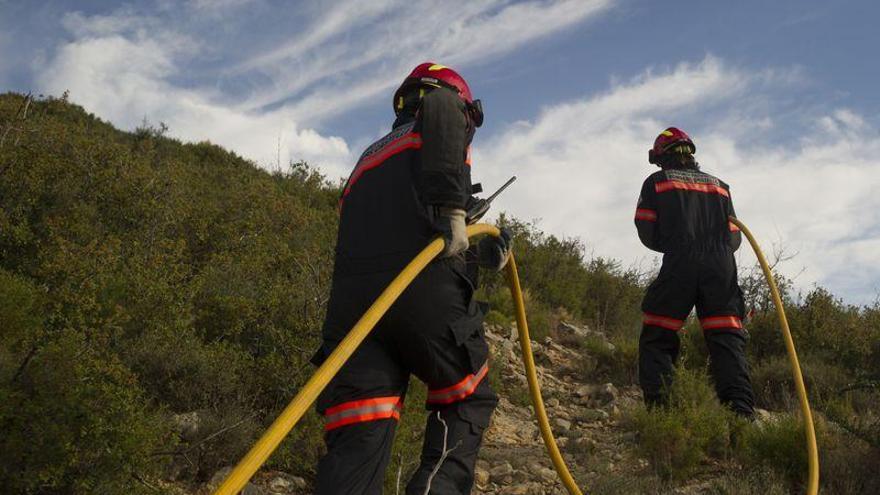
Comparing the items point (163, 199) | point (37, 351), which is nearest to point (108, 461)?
point (37, 351)

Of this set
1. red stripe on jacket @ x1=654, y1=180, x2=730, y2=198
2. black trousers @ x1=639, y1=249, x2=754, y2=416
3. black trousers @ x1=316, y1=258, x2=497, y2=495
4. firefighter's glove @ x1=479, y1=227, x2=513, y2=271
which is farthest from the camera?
red stripe on jacket @ x1=654, y1=180, x2=730, y2=198

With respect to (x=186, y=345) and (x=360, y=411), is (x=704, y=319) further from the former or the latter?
(x=186, y=345)

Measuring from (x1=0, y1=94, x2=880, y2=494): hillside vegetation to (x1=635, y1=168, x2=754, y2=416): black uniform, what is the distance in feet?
0.86

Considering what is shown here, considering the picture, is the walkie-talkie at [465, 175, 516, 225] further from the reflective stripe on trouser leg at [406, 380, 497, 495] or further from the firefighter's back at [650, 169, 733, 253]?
the firefighter's back at [650, 169, 733, 253]

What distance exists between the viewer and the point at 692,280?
19.1 feet

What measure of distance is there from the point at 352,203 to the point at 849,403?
503cm

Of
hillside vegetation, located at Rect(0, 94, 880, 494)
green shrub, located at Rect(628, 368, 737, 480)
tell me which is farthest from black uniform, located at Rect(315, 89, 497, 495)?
green shrub, located at Rect(628, 368, 737, 480)

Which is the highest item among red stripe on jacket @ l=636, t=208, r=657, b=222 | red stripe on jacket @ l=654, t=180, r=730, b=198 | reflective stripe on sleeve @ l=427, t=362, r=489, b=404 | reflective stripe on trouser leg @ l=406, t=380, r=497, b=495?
red stripe on jacket @ l=654, t=180, r=730, b=198

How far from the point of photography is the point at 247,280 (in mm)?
6570

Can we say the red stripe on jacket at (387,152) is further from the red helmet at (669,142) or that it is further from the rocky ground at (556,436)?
the red helmet at (669,142)

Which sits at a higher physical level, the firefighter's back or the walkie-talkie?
the firefighter's back

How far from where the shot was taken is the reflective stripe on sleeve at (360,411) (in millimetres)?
3006

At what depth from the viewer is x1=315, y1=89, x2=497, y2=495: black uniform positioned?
3.03 m

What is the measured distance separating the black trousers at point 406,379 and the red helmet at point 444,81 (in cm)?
76
